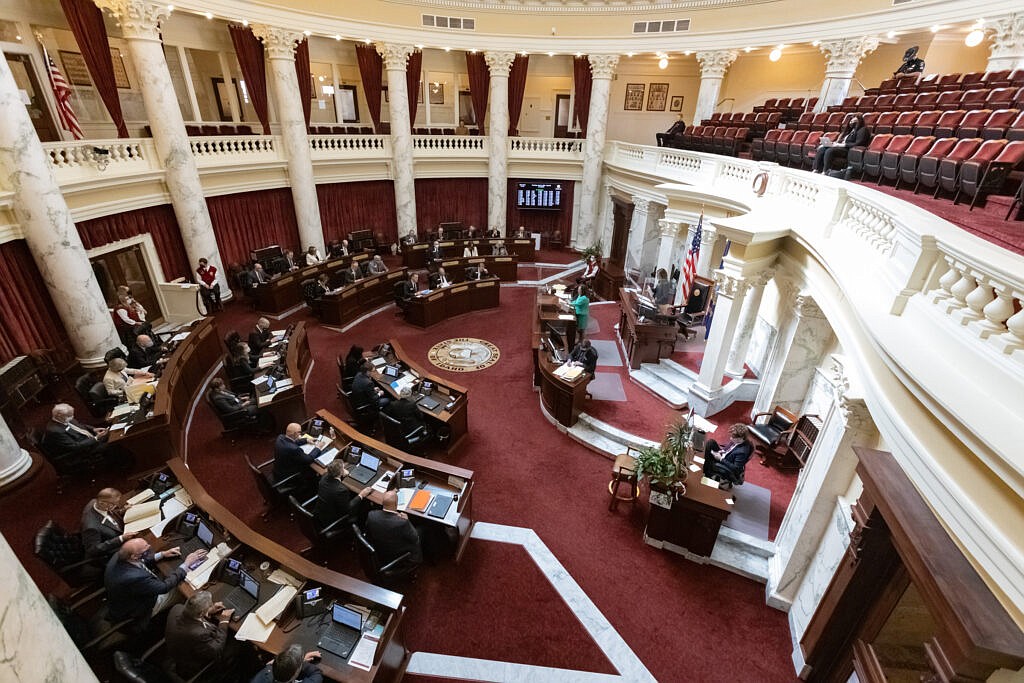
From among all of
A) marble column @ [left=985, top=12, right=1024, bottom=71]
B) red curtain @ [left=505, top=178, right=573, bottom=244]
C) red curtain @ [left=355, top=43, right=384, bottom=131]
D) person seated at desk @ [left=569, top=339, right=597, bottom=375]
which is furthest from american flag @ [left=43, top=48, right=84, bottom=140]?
marble column @ [left=985, top=12, right=1024, bottom=71]

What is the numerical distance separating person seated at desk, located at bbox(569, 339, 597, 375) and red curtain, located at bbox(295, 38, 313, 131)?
36.7ft

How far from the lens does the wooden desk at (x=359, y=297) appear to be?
11.3 meters

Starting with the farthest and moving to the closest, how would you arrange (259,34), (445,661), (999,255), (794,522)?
1. (259,34)
2. (794,522)
3. (445,661)
4. (999,255)

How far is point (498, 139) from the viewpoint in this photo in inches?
644

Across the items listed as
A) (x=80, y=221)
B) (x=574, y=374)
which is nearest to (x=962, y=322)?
(x=574, y=374)

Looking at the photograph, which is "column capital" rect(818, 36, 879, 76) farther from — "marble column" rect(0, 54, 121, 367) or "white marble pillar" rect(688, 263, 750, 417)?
"marble column" rect(0, 54, 121, 367)

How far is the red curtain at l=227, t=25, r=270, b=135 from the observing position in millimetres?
12164

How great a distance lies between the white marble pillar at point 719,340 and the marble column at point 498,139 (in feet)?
35.9

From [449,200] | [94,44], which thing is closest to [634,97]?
[449,200]

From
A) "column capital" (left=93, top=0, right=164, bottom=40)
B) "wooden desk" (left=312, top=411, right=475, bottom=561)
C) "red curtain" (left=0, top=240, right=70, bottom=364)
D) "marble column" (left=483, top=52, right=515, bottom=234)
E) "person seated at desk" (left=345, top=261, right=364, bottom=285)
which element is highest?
"column capital" (left=93, top=0, right=164, bottom=40)

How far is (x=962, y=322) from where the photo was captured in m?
2.74

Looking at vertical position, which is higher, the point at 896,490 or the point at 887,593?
the point at 896,490

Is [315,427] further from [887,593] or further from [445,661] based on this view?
[887,593]

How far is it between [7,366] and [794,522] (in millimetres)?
11798
